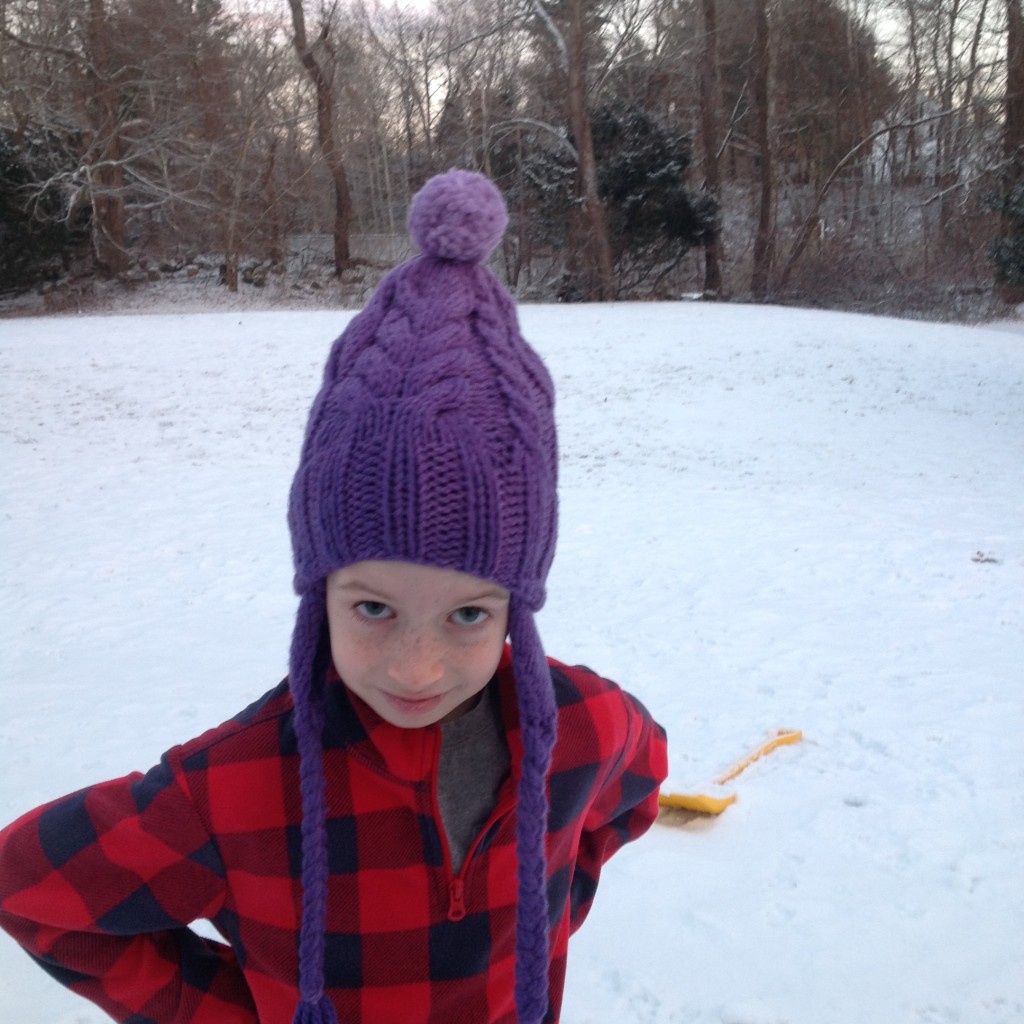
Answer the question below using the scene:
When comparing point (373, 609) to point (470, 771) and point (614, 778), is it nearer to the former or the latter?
point (470, 771)

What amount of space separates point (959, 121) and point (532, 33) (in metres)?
11.2

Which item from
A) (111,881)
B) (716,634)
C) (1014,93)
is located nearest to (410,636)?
(111,881)

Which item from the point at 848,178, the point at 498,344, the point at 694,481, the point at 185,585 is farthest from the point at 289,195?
the point at 498,344

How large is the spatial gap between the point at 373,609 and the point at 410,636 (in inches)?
2.6

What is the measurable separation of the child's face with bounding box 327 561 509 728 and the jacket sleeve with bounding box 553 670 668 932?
0.27 meters

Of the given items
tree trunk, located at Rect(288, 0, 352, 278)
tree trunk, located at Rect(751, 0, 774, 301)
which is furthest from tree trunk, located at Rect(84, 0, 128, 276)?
tree trunk, located at Rect(751, 0, 774, 301)

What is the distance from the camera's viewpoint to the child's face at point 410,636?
118 cm

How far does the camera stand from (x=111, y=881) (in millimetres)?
1189

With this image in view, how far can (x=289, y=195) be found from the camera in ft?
83.0

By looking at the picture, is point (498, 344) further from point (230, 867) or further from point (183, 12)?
point (183, 12)

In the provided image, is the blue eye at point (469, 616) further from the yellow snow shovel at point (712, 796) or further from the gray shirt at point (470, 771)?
the yellow snow shovel at point (712, 796)

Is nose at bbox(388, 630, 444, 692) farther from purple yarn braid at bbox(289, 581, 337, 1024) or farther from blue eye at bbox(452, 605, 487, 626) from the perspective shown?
purple yarn braid at bbox(289, 581, 337, 1024)

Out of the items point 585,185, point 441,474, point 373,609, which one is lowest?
point 373,609

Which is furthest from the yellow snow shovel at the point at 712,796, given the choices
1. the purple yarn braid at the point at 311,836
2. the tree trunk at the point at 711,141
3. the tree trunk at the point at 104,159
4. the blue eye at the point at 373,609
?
the tree trunk at the point at 104,159
